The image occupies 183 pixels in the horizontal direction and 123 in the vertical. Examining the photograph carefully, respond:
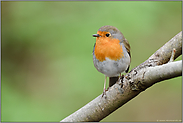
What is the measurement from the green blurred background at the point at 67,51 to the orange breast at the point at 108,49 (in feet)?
1.83

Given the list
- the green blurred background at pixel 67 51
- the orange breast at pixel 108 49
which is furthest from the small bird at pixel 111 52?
the green blurred background at pixel 67 51

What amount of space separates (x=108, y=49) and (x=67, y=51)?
1.21 m

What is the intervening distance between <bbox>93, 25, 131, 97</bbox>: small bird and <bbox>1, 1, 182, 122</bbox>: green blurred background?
0.53m

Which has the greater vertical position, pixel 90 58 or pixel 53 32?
pixel 53 32

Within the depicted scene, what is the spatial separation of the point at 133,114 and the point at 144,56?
5.37 ft

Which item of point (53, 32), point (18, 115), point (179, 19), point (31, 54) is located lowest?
point (18, 115)

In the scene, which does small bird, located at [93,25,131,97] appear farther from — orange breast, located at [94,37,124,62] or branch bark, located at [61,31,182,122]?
branch bark, located at [61,31,182,122]

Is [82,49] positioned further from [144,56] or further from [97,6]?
[144,56]

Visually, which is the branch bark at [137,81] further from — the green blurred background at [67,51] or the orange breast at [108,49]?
the green blurred background at [67,51]

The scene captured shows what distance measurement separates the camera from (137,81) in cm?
194

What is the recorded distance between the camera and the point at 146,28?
139 inches

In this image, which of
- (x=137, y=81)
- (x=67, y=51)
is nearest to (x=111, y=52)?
(x=137, y=81)

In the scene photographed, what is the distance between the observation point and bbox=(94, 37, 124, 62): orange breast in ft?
8.98

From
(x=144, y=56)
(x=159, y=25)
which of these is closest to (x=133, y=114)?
(x=144, y=56)
